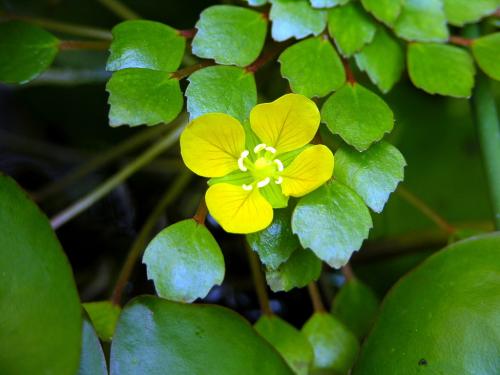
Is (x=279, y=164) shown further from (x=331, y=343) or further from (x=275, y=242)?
(x=331, y=343)

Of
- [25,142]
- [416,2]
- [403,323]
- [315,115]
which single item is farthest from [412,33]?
[25,142]

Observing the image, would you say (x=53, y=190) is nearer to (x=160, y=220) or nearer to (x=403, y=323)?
(x=160, y=220)

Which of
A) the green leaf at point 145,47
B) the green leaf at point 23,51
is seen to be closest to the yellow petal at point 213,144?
the green leaf at point 145,47

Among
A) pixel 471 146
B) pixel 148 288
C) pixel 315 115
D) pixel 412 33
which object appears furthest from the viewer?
pixel 471 146

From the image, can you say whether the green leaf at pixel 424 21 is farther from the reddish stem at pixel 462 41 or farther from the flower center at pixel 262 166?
the flower center at pixel 262 166

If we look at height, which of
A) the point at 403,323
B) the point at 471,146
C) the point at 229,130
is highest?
the point at 229,130
